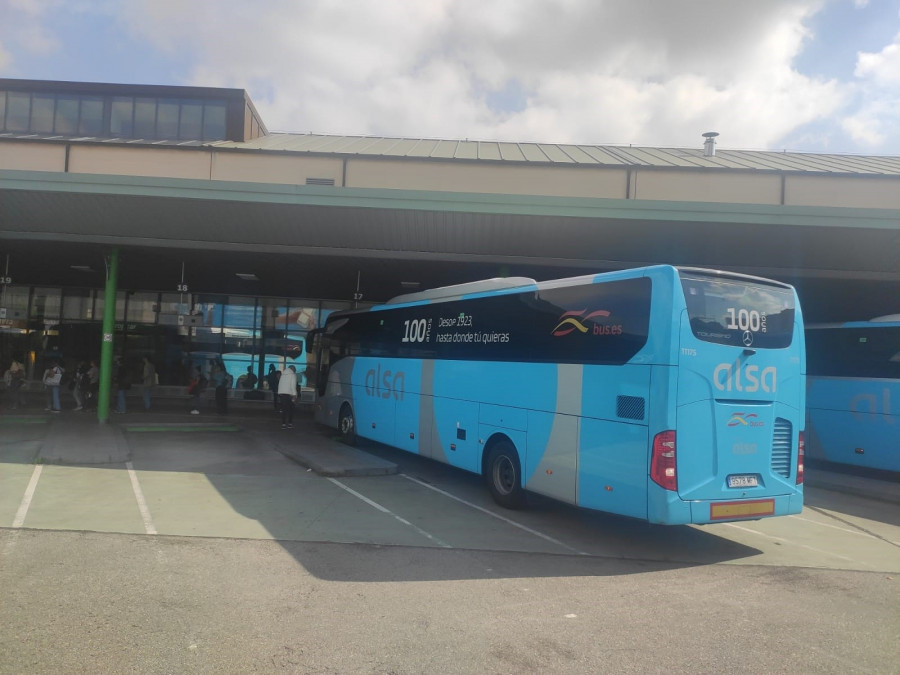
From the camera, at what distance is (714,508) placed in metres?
7.25

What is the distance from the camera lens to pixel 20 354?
26594mm

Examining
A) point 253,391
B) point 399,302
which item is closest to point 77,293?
point 253,391

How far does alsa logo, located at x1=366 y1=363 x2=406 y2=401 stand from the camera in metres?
13.1

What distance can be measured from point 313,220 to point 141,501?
287 inches

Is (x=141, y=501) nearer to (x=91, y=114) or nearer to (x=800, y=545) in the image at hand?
(x=800, y=545)

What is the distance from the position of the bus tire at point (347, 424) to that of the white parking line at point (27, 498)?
6238mm

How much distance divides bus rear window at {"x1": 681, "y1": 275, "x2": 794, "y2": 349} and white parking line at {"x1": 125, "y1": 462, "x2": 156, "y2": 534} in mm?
6586

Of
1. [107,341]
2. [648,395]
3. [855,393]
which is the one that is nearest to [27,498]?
[648,395]

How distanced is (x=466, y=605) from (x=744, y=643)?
2.16 m

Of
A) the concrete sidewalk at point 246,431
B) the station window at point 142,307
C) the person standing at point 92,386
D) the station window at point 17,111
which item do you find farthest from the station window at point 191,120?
the concrete sidewalk at point 246,431

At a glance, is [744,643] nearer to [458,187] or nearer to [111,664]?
[111,664]

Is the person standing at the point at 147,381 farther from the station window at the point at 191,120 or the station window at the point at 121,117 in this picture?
the station window at the point at 121,117

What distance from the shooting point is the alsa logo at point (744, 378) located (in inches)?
291

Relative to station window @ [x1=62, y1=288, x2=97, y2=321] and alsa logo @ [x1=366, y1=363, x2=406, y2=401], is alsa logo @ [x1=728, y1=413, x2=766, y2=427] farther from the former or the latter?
station window @ [x1=62, y1=288, x2=97, y2=321]
